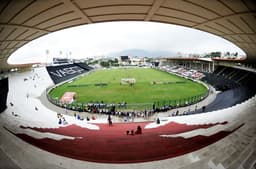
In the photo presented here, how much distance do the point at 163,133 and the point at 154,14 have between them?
7.61m

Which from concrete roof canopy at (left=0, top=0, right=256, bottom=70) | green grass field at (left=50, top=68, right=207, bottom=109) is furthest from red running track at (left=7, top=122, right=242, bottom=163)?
green grass field at (left=50, top=68, right=207, bottom=109)

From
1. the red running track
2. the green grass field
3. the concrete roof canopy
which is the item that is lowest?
the green grass field

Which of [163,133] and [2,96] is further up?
[2,96]

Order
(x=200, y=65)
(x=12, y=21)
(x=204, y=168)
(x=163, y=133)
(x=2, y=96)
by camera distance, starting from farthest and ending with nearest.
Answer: (x=200, y=65) < (x=2, y=96) < (x=163, y=133) < (x=12, y=21) < (x=204, y=168)

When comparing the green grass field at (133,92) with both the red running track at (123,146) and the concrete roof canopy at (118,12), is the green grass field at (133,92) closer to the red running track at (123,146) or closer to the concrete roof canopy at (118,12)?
the red running track at (123,146)

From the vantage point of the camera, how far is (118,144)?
39.4 ft

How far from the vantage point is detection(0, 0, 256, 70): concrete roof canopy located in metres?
8.82

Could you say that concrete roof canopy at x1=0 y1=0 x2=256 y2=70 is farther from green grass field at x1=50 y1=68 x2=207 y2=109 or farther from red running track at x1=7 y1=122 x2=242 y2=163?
green grass field at x1=50 y1=68 x2=207 y2=109

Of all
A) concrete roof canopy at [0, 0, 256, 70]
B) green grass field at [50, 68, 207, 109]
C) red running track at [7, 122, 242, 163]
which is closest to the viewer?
concrete roof canopy at [0, 0, 256, 70]

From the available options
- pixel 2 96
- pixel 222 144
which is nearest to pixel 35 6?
pixel 222 144

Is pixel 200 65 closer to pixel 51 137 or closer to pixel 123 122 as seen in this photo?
pixel 123 122

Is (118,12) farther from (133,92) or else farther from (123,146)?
(133,92)

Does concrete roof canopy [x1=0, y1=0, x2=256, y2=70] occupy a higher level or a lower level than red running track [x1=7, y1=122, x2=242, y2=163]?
higher

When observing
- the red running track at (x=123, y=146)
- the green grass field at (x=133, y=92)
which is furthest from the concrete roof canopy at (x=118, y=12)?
the green grass field at (x=133, y=92)
